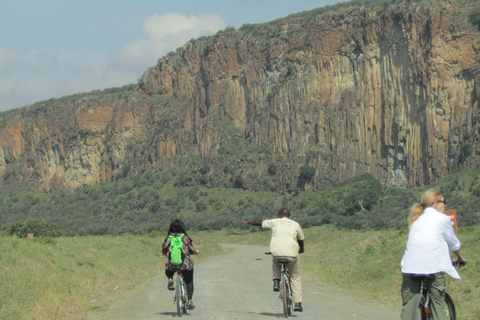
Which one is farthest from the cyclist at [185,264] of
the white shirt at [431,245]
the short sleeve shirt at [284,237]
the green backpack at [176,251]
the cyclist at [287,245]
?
the white shirt at [431,245]

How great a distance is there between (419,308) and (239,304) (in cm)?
666

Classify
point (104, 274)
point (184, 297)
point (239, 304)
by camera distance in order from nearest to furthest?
point (184, 297) < point (239, 304) < point (104, 274)

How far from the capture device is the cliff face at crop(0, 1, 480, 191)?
293ft

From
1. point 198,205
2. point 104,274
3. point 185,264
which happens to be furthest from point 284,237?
point 198,205

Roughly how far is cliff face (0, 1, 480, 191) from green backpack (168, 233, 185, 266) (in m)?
76.2

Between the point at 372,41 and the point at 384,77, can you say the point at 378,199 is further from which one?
the point at 372,41

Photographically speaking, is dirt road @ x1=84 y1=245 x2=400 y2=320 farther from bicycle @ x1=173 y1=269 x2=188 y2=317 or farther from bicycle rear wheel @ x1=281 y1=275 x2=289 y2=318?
bicycle rear wheel @ x1=281 y1=275 x2=289 y2=318

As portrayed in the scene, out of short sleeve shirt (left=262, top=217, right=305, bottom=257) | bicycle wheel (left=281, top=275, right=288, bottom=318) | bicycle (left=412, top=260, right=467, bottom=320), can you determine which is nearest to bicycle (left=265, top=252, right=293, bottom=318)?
bicycle wheel (left=281, top=275, right=288, bottom=318)

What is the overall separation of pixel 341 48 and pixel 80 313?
99.0m

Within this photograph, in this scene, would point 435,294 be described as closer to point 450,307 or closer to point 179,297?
point 450,307

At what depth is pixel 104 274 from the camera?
886 inches

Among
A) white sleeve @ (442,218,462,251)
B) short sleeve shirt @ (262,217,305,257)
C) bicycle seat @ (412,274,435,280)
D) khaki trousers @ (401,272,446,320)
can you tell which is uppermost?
white sleeve @ (442,218,462,251)

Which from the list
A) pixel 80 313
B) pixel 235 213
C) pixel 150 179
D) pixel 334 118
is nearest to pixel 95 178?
pixel 150 179

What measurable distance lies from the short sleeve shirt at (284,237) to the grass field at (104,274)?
4376 mm
